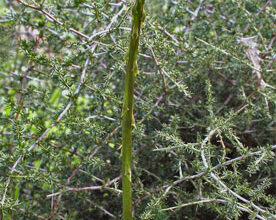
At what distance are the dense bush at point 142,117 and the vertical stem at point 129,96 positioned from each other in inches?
2.7

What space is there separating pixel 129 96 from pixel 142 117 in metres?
0.29

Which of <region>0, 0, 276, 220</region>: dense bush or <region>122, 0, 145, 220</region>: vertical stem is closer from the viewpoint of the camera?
<region>122, 0, 145, 220</region>: vertical stem

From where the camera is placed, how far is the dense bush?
0.65 metres

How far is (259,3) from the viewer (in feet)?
2.99

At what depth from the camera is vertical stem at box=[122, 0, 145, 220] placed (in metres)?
0.45

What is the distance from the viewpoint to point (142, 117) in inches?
31.0

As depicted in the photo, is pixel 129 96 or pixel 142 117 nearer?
pixel 129 96

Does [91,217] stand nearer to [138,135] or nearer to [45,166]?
[45,166]

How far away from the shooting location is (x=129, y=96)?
1.65ft

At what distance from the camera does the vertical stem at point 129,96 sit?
1.48ft

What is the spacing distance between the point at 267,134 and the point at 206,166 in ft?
1.03

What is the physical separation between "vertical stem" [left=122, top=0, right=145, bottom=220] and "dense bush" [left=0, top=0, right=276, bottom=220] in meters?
0.07

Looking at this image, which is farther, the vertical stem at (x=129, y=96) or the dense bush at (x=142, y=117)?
the dense bush at (x=142, y=117)

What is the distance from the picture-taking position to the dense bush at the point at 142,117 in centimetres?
65
